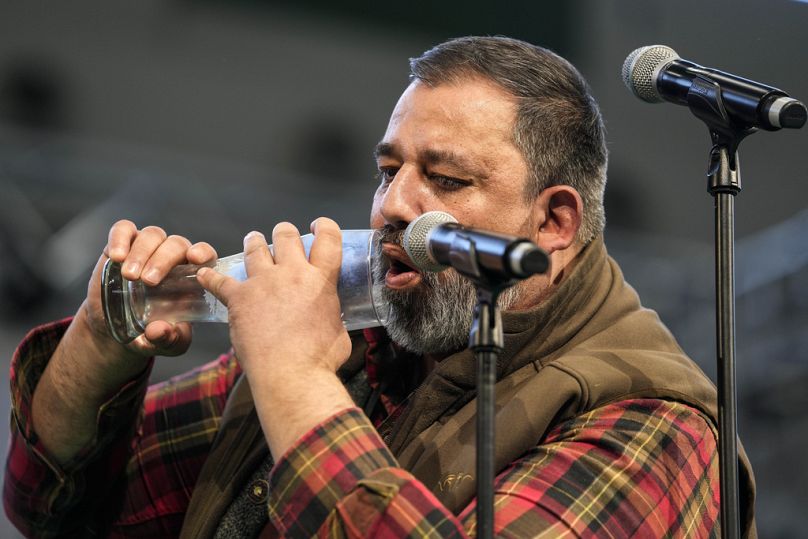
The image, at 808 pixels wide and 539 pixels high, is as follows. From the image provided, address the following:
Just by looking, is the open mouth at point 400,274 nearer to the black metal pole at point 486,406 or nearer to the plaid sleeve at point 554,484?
the plaid sleeve at point 554,484

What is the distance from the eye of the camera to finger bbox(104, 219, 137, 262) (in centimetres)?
183

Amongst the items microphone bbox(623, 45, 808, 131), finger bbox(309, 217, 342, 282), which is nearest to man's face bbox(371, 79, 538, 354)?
finger bbox(309, 217, 342, 282)

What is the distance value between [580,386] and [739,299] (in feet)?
12.8

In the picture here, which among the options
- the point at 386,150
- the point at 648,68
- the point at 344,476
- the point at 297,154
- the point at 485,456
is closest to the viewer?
the point at 485,456

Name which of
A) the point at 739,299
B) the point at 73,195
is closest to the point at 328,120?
the point at 73,195

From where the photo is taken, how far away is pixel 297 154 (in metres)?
5.18

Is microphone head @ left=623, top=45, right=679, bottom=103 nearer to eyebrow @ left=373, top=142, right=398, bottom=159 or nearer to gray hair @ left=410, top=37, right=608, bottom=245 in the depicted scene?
gray hair @ left=410, top=37, right=608, bottom=245

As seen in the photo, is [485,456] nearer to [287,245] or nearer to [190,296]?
[287,245]

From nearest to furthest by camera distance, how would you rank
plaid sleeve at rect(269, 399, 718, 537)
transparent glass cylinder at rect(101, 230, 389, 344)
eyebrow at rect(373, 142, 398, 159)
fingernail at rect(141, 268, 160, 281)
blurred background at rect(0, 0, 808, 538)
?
plaid sleeve at rect(269, 399, 718, 537) → fingernail at rect(141, 268, 160, 281) → transparent glass cylinder at rect(101, 230, 389, 344) → eyebrow at rect(373, 142, 398, 159) → blurred background at rect(0, 0, 808, 538)

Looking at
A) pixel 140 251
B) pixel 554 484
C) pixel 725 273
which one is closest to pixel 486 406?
pixel 554 484

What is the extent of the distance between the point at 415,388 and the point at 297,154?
3187 millimetres

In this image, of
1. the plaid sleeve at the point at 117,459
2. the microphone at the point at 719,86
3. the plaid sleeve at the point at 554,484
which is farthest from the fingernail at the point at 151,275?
the microphone at the point at 719,86

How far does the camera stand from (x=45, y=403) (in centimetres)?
205

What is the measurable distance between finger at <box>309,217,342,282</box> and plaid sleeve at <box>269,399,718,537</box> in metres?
0.27
